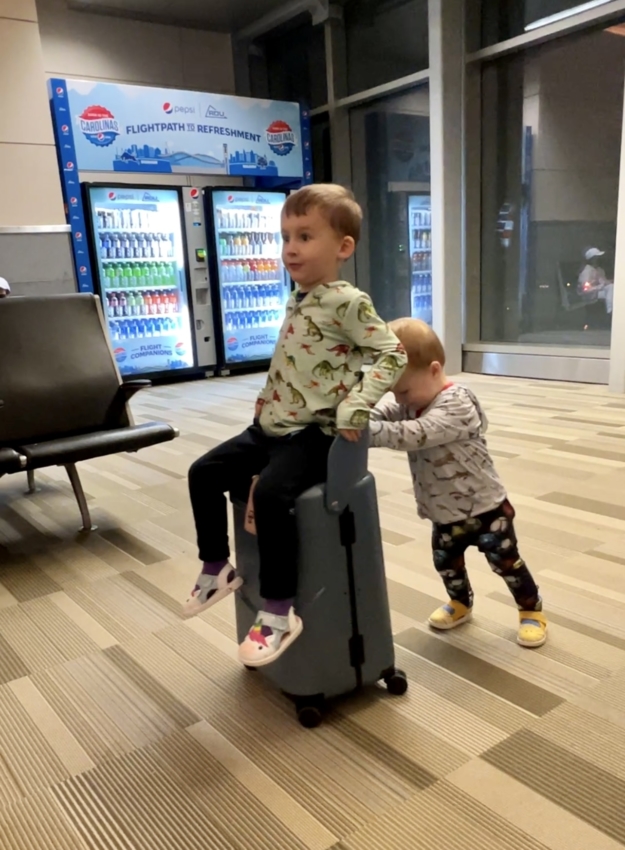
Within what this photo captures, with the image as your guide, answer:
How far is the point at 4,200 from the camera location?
18.7 ft

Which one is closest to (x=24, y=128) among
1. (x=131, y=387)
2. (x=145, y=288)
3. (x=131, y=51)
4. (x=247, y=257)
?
(x=145, y=288)

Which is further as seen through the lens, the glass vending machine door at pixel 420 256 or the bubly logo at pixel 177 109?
the glass vending machine door at pixel 420 256

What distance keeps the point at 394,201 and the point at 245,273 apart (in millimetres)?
1805

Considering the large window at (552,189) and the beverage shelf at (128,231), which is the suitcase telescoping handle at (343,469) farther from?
the beverage shelf at (128,231)

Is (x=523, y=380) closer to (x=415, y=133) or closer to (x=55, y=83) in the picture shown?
(x=415, y=133)

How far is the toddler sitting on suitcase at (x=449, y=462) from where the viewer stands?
1.73 meters

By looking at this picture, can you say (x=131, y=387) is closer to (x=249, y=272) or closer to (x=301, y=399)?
(x=301, y=399)

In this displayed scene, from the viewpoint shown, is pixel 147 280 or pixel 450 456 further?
pixel 147 280

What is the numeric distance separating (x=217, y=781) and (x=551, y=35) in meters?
6.04

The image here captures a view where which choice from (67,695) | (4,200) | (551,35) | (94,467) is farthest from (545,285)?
(67,695)

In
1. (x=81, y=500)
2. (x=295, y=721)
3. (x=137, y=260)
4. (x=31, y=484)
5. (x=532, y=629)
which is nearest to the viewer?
(x=295, y=721)

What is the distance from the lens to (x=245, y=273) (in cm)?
731

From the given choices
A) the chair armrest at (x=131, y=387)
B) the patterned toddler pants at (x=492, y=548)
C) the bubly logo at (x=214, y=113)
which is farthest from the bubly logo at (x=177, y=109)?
the patterned toddler pants at (x=492, y=548)

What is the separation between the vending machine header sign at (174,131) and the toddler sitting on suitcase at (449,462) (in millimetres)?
5319
